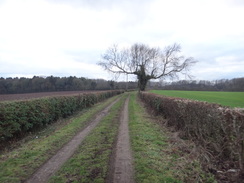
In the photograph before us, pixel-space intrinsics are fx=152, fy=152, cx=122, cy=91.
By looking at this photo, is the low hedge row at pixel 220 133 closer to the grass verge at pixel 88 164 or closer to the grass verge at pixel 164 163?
the grass verge at pixel 164 163

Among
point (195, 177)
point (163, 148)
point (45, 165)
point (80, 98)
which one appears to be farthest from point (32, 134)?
point (80, 98)

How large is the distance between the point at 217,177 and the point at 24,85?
197ft

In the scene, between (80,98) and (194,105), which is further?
(80,98)

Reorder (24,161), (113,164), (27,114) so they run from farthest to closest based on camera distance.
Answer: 1. (27,114)
2. (24,161)
3. (113,164)

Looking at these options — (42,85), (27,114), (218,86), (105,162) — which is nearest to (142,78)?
(27,114)

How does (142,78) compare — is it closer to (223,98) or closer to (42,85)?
(223,98)

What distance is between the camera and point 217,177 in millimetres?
3521

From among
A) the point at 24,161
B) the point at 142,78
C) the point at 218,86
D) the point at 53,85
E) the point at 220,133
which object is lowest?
the point at 24,161

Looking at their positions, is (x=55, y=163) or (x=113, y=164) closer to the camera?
(x=113, y=164)

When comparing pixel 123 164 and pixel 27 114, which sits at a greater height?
pixel 27 114

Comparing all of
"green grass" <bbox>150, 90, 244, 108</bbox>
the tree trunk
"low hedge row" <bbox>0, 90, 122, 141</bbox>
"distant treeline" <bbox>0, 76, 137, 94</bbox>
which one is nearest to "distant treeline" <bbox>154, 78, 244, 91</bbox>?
the tree trunk

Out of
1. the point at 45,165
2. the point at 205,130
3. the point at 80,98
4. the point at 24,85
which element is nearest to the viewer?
the point at 45,165

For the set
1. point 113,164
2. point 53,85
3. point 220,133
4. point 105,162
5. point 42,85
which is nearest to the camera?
point 220,133

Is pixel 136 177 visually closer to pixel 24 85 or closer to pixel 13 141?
pixel 13 141
